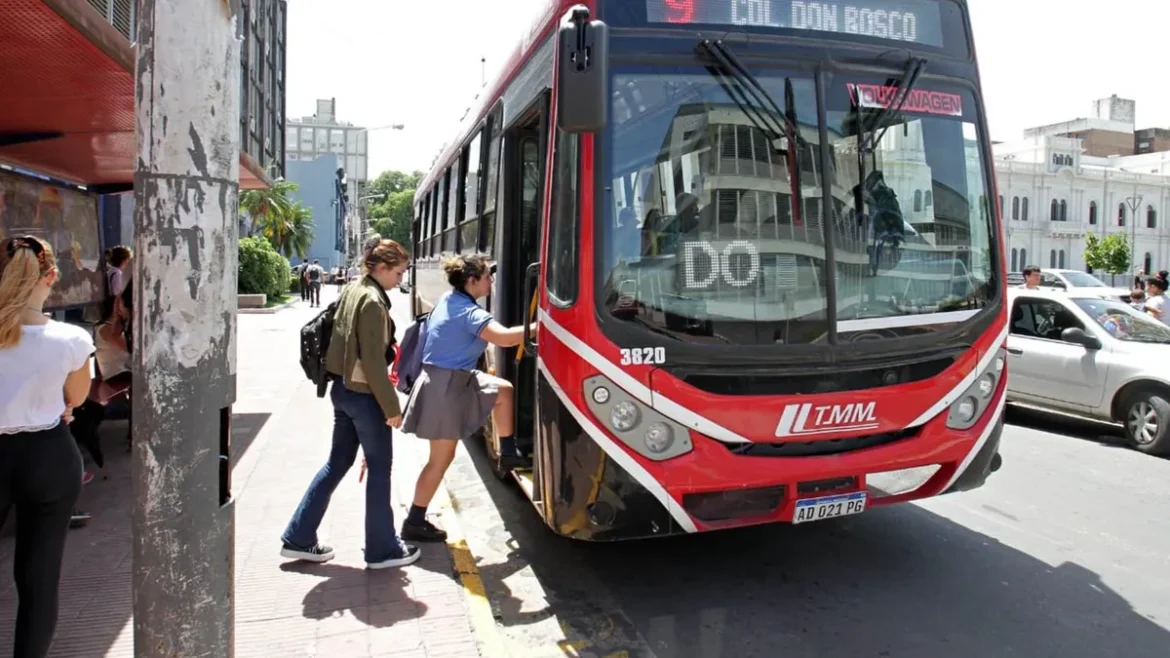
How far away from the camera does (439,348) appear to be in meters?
4.90

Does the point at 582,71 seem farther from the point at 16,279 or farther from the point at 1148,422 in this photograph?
the point at 1148,422

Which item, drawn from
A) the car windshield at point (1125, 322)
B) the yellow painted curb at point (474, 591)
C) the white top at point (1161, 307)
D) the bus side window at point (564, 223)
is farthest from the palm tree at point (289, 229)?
the bus side window at point (564, 223)

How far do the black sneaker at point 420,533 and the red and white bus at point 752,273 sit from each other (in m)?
1.09

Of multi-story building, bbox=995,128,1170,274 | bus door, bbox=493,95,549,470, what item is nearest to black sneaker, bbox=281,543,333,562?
bus door, bbox=493,95,549,470

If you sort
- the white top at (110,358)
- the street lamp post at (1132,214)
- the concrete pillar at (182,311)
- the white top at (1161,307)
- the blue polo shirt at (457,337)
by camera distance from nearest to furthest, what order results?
1. the concrete pillar at (182,311)
2. the blue polo shirt at (457,337)
3. the white top at (110,358)
4. the white top at (1161,307)
5. the street lamp post at (1132,214)

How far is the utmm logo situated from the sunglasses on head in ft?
10.9

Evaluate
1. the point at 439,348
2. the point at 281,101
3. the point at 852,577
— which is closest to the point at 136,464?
the point at 439,348

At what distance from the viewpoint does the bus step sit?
4.69 meters

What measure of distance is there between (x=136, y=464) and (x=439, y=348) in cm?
233

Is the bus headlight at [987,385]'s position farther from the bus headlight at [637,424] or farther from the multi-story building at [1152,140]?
the multi-story building at [1152,140]

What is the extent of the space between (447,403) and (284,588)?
4.38ft

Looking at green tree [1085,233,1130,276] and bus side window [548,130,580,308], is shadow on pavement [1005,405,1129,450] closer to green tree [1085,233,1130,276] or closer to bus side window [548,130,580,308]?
bus side window [548,130,580,308]

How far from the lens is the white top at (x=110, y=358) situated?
692 centimetres

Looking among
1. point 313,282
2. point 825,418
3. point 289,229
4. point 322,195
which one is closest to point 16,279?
point 825,418
